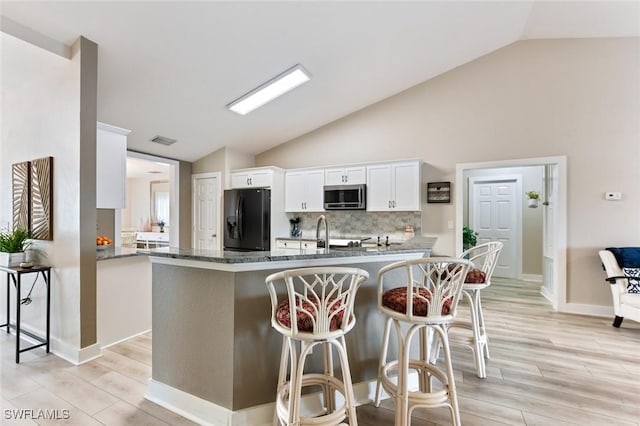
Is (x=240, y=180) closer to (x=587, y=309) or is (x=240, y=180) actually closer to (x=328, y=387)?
(x=328, y=387)

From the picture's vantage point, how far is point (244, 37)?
115 inches

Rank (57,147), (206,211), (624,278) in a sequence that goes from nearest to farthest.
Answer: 1. (57,147)
2. (624,278)
3. (206,211)

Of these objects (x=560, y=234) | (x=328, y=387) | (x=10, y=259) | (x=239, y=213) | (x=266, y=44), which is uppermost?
(x=266, y=44)

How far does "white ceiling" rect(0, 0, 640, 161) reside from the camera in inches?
99.2

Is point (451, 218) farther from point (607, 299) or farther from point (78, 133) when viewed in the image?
point (78, 133)

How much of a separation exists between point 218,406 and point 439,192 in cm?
400

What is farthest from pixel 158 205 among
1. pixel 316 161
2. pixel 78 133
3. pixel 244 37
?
pixel 244 37

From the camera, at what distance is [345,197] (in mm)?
4844

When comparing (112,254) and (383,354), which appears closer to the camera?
(383,354)

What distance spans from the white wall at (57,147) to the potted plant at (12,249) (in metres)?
0.14

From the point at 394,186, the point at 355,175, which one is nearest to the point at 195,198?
the point at 355,175

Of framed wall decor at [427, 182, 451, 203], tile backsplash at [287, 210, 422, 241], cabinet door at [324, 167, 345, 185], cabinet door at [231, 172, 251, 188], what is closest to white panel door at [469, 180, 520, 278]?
framed wall decor at [427, 182, 451, 203]

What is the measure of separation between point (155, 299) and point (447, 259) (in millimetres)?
1945

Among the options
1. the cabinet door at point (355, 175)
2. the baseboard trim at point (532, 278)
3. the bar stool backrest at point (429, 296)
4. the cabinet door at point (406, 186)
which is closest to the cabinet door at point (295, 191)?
the cabinet door at point (355, 175)
